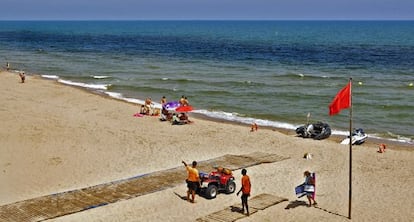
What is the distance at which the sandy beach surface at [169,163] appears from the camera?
50.5ft

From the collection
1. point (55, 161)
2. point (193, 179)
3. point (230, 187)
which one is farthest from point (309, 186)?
point (55, 161)

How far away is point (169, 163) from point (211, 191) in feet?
14.0

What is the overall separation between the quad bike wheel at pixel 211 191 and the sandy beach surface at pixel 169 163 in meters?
0.25

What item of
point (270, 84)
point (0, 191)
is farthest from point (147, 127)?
point (270, 84)

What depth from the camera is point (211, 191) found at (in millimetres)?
16094

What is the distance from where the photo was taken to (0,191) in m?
16.7

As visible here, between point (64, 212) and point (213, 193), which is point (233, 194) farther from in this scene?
point (64, 212)

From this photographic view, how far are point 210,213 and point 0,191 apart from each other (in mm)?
7058

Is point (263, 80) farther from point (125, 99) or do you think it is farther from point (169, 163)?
point (169, 163)

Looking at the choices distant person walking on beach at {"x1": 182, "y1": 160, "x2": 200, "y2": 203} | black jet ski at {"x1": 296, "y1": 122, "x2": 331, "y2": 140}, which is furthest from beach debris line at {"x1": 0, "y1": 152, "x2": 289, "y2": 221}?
black jet ski at {"x1": 296, "y1": 122, "x2": 331, "y2": 140}

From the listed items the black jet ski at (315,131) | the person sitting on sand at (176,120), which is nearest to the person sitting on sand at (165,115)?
the person sitting on sand at (176,120)

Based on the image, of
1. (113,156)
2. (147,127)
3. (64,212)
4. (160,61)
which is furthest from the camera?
(160,61)

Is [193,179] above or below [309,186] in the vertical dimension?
above

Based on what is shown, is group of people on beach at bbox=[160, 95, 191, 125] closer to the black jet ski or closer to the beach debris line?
the black jet ski
